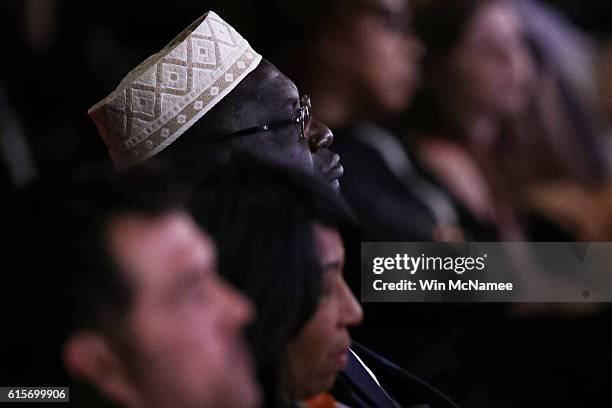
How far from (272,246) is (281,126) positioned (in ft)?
2.45

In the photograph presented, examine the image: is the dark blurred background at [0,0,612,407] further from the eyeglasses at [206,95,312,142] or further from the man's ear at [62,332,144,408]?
the man's ear at [62,332,144,408]

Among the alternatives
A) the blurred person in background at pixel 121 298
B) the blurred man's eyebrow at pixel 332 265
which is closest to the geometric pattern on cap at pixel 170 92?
the blurred man's eyebrow at pixel 332 265

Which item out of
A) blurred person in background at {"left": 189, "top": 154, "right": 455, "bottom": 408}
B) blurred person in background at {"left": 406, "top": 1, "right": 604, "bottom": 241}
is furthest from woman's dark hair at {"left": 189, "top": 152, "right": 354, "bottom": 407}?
blurred person in background at {"left": 406, "top": 1, "right": 604, "bottom": 241}

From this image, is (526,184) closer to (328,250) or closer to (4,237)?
(328,250)

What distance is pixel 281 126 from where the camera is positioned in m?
2.13

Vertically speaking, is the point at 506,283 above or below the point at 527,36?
below

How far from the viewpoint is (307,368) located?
4.96 feet

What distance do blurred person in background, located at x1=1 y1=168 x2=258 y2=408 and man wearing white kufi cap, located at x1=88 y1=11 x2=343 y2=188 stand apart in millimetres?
668

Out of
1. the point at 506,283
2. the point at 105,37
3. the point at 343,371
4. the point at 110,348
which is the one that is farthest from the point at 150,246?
the point at 506,283

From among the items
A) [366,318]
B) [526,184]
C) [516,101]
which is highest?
[516,101]

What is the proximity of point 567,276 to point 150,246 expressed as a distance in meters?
2.05

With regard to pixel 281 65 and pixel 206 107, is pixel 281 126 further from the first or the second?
pixel 281 65

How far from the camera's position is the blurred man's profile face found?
1.24 metres

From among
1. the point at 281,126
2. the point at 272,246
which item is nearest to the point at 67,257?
the point at 272,246
